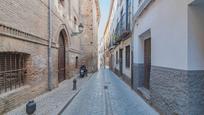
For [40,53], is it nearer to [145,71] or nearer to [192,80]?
[145,71]

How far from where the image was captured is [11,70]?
5949 mm

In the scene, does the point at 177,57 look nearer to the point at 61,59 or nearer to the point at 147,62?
the point at 147,62

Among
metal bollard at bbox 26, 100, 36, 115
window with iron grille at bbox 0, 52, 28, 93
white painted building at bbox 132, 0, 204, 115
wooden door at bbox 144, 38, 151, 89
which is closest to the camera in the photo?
white painted building at bbox 132, 0, 204, 115

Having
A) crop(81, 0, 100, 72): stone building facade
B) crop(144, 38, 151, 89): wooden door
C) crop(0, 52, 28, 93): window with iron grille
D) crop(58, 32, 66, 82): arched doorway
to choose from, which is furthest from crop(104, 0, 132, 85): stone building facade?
crop(0, 52, 28, 93): window with iron grille

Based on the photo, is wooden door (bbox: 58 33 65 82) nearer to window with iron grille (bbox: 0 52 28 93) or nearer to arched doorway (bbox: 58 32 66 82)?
arched doorway (bbox: 58 32 66 82)

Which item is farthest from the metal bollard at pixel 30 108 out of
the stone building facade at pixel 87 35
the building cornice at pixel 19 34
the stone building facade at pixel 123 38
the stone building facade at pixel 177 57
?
the stone building facade at pixel 87 35

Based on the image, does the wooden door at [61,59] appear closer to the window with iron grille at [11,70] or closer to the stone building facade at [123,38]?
the stone building facade at [123,38]

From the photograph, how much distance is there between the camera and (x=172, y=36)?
4633 millimetres

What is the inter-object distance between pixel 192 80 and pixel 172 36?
1.26 meters

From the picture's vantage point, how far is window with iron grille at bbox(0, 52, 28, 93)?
17.9 feet

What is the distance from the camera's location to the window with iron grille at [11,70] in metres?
5.44

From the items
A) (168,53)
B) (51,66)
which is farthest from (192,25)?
(51,66)

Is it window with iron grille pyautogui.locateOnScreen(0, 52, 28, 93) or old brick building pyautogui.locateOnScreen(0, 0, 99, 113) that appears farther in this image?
window with iron grille pyautogui.locateOnScreen(0, 52, 28, 93)

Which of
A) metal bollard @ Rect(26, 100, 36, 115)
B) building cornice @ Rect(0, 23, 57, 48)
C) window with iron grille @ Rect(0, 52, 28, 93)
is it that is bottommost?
metal bollard @ Rect(26, 100, 36, 115)
